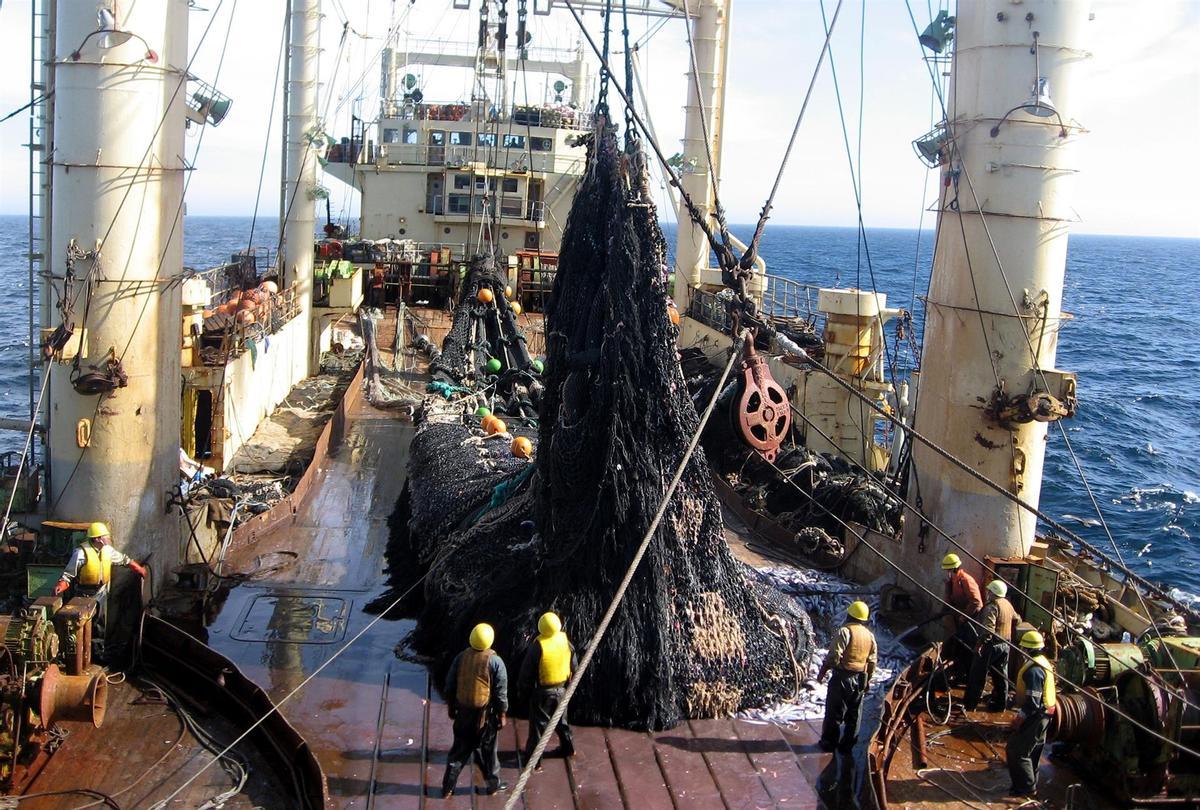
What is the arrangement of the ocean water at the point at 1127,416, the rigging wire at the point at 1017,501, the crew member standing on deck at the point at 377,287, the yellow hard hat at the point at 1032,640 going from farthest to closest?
the crew member standing on deck at the point at 377,287 < the ocean water at the point at 1127,416 < the yellow hard hat at the point at 1032,640 < the rigging wire at the point at 1017,501

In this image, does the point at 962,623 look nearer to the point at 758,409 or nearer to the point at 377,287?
the point at 758,409

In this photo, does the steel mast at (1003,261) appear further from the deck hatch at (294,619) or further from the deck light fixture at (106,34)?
the deck light fixture at (106,34)

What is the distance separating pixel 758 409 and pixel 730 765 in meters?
2.84

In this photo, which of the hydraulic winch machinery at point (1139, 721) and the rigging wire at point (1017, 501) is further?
the hydraulic winch machinery at point (1139, 721)

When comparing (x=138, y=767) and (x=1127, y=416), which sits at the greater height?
(x=138, y=767)

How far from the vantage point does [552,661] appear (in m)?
7.49

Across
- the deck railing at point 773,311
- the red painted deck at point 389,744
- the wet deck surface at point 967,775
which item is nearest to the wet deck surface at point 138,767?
the red painted deck at point 389,744

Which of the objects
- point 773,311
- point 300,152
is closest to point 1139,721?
point 773,311

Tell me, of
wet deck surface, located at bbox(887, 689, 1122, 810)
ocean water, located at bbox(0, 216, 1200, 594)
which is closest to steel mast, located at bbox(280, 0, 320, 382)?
ocean water, located at bbox(0, 216, 1200, 594)

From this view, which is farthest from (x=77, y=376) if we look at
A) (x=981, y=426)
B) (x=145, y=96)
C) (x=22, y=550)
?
(x=981, y=426)

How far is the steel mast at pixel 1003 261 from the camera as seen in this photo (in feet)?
34.2

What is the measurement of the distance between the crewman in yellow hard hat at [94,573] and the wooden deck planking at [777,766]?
5.41m

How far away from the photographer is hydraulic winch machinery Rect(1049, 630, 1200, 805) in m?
7.64

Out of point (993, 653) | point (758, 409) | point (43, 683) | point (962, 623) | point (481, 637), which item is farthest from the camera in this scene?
point (962, 623)
